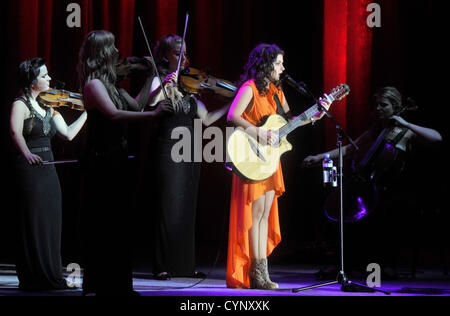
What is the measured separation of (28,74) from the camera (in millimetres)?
3775

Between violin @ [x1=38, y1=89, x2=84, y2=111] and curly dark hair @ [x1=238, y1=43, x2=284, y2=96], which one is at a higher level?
curly dark hair @ [x1=238, y1=43, x2=284, y2=96]

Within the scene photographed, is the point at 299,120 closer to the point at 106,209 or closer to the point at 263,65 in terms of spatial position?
the point at 263,65

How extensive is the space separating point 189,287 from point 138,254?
2078mm

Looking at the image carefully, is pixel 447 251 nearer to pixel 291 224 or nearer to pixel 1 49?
pixel 291 224

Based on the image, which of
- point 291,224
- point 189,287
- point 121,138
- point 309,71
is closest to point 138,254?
point 291,224

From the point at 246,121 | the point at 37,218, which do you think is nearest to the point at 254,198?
the point at 246,121

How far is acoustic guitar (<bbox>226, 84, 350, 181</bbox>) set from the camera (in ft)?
11.9

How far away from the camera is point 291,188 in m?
6.28

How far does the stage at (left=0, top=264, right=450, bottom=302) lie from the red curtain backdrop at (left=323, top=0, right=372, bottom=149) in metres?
1.72

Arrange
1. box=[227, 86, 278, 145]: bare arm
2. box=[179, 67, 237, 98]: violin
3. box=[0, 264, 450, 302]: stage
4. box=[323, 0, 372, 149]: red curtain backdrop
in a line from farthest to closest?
box=[323, 0, 372, 149]: red curtain backdrop < box=[179, 67, 237, 98]: violin < box=[227, 86, 278, 145]: bare arm < box=[0, 264, 450, 302]: stage

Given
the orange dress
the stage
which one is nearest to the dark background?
the stage

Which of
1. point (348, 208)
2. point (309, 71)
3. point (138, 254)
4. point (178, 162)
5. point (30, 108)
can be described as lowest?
point (138, 254)

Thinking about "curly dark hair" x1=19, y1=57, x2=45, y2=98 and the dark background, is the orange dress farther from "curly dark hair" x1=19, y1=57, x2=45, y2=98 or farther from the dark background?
the dark background

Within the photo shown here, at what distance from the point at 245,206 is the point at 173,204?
0.77m
